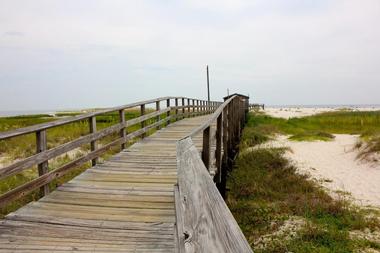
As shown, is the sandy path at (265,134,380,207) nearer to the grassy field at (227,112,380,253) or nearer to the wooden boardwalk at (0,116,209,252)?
the grassy field at (227,112,380,253)

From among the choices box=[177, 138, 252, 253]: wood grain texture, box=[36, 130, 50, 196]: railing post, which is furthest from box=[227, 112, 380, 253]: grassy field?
box=[177, 138, 252, 253]: wood grain texture

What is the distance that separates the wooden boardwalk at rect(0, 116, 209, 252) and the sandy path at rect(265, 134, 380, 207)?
14.0ft

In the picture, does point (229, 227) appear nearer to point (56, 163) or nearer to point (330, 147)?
point (56, 163)

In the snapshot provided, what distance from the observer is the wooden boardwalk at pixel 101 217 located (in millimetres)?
3273

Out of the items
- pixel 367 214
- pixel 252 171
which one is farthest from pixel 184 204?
pixel 252 171

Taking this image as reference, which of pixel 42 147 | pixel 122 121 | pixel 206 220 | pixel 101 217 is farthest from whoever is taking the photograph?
pixel 122 121

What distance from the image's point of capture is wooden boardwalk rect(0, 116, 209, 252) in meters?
3.27

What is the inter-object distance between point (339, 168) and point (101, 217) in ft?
28.1

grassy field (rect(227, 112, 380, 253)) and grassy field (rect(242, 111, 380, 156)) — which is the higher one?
grassy field (rect(242, 111, 380, 156))

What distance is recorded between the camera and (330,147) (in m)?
14.3

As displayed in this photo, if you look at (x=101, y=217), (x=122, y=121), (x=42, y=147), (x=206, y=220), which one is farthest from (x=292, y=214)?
(x=206, y=220)

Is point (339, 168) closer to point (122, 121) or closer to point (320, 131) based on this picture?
point (122, 121)

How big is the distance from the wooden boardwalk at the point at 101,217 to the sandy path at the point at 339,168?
4.27 meters

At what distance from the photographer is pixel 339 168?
34.6 ft
